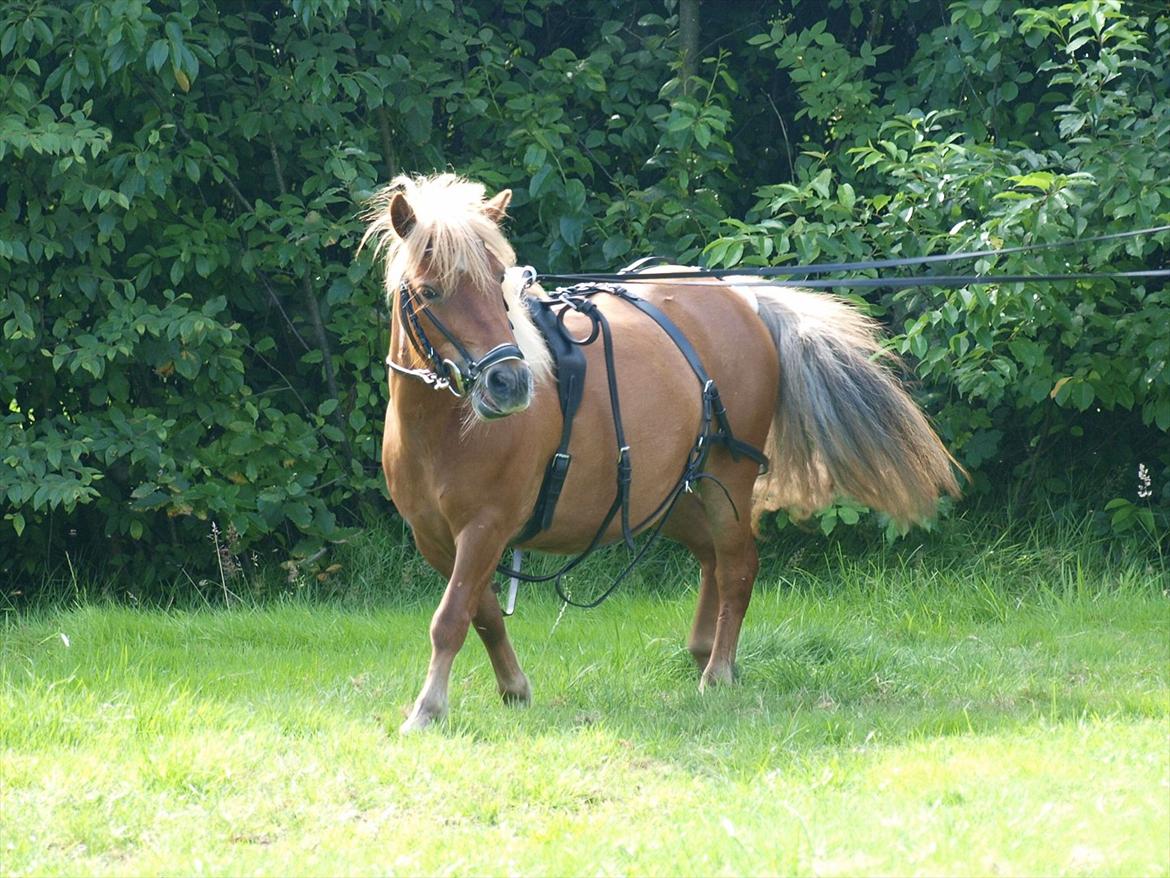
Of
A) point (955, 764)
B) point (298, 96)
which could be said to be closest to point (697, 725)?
point (955, 764)

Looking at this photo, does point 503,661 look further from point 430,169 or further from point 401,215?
point 430,169

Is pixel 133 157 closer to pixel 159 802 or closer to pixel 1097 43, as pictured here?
Result: pixel 159 802

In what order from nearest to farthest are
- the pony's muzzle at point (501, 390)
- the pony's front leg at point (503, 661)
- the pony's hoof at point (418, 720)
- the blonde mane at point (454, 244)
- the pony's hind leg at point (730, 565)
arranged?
the pony's muzzle at point (501, 390), the blonde mane at point (454, 244), the pony's hoof at point (418, 720), the pony's front leg at point (503, 661), the pony's hind leg at point (730, 565)

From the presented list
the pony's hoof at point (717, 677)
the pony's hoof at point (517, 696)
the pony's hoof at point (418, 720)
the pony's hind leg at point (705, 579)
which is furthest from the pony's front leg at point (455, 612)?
the pony's hind leg at point (705, 579)

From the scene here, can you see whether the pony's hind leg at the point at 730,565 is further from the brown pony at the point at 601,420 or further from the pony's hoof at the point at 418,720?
the pony's hoof at the point at 418,720

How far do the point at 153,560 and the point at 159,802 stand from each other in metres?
4.80

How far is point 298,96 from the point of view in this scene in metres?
7.89

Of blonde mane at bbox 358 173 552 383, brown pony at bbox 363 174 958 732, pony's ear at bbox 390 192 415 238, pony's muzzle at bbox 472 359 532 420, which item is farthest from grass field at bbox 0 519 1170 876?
pony's ear at bbox 390 192 415 238

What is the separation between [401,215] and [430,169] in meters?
3.94

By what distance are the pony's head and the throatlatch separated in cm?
40

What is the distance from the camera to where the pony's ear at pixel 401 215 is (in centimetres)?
483

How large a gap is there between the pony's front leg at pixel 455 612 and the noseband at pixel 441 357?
56cm

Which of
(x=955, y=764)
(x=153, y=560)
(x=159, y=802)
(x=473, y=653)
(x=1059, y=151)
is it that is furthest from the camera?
(x=153, y=560)

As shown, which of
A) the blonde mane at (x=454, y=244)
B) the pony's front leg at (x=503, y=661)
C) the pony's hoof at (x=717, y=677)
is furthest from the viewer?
the pony's hoof at (x=717, y=677)
